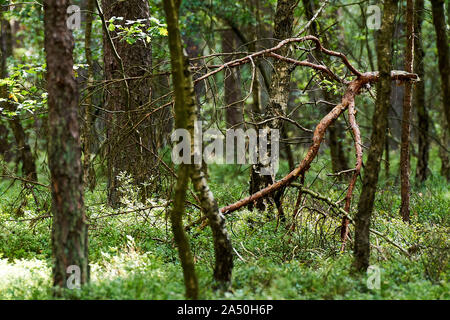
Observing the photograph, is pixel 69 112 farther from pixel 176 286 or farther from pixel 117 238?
pixel 117 238

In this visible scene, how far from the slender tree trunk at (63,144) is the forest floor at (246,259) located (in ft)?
1.47

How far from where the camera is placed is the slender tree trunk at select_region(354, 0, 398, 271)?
Result: 5.39 m

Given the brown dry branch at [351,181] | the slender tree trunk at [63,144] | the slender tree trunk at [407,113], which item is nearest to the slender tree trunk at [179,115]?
the slender tree trunk at [63,144]

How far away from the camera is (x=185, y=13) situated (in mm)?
15242

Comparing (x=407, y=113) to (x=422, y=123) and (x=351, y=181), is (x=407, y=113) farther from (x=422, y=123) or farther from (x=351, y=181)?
(x=422, y=123)

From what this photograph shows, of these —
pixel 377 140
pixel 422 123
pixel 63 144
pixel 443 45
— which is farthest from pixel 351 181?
pixel 422 123

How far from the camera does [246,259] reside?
638 centimetres

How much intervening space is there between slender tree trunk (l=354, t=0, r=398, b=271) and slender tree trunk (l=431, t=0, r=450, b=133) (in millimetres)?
2567

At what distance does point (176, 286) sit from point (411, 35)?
6.55 meters

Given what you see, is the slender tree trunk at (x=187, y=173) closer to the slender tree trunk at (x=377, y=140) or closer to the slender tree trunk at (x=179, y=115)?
the slender tree trunk at (x=179, y=115)

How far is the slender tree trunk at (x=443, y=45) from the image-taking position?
301 inches

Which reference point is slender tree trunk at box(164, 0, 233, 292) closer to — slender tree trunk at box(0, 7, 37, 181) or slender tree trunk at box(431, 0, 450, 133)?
slender tree trunk at box(431, 0, 450, 133)

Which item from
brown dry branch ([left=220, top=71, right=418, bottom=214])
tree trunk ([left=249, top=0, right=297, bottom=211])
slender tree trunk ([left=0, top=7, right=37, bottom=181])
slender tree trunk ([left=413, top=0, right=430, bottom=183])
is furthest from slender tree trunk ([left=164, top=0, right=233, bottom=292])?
slender tree trunk ([left=413, top=0, right=430, bottom=183])
